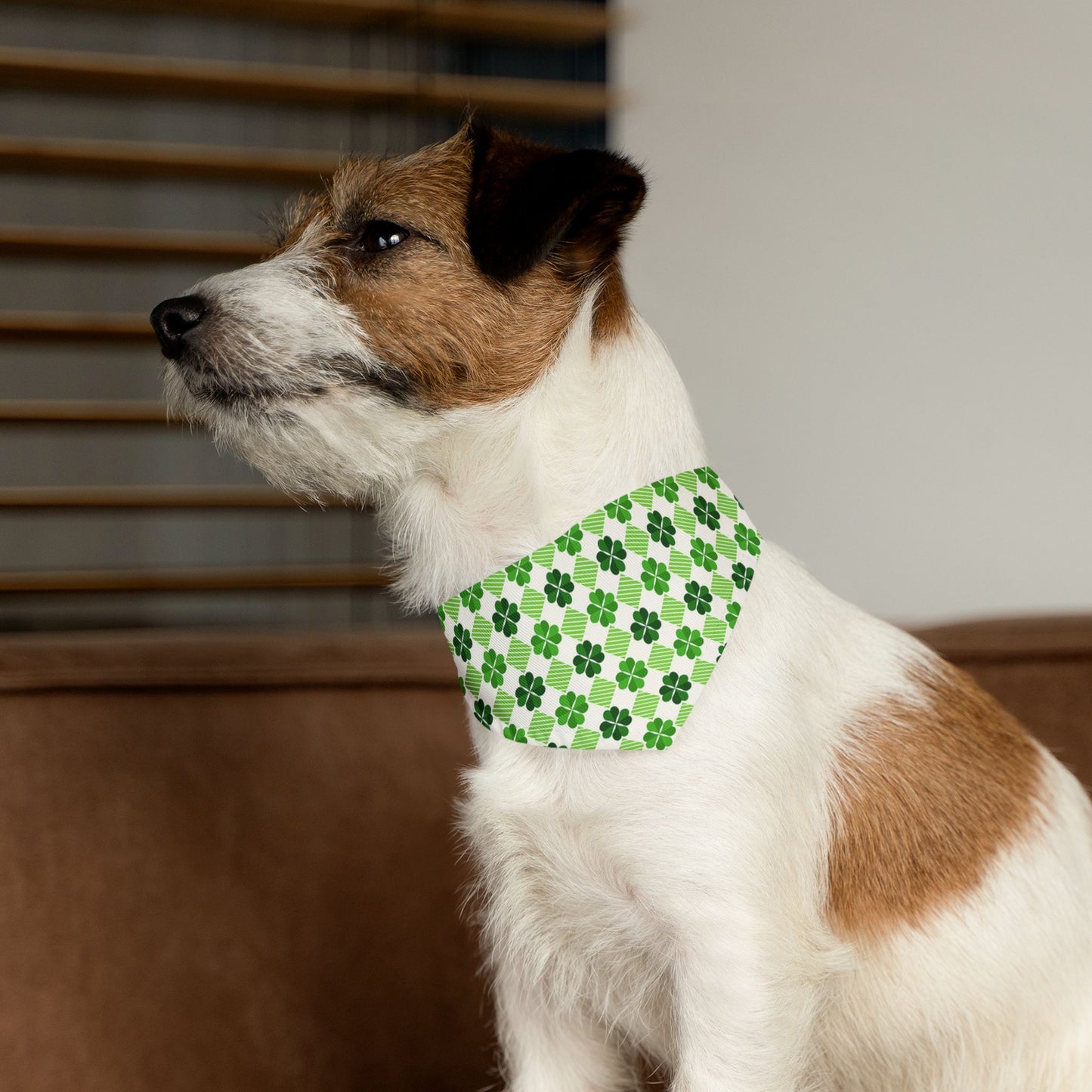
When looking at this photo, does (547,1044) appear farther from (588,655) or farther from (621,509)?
(621,509)

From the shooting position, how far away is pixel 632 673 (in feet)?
3.25

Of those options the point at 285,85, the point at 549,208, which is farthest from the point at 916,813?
the point at 285,85

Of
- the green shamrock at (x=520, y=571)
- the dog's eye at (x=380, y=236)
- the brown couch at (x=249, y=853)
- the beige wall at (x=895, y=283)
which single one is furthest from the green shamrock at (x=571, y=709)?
the beige wall at (x=895, y=283)

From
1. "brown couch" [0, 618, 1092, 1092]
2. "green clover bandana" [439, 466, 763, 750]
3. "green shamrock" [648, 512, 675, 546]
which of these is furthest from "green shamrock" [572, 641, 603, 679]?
"brown couch" [0, 618, 1092, 1092]

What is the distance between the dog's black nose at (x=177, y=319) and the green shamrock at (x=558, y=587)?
0.37 m

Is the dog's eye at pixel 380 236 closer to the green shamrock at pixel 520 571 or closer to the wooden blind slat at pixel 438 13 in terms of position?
the green shamrock at pixel 520 571

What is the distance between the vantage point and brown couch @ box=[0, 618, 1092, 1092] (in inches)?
52.1

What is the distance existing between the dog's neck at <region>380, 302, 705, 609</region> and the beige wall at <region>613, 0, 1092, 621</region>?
1.02 m

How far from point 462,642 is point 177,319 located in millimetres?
375

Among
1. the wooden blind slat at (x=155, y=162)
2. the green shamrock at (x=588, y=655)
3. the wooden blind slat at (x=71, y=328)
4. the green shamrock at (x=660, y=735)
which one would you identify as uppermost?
the wooden blind slat at (x=155, y=162)

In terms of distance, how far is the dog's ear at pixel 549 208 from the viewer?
97 centimetres

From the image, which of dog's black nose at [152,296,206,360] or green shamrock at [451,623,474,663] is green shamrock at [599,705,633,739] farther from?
dog's black nose at [152,296,206,360]

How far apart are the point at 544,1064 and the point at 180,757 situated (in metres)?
0.56

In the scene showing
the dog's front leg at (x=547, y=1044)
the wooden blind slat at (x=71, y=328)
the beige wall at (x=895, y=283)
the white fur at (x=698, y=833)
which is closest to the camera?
the white fur at (x=698, y=833)
